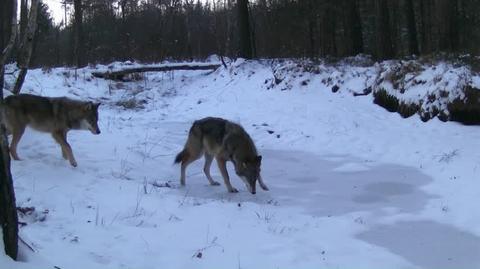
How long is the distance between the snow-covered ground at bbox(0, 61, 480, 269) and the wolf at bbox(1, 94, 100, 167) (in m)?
0.47

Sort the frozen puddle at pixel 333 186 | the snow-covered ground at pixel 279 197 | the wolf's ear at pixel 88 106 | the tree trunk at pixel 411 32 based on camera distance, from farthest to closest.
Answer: the tree trunk at pixel 411 32 < the wolf's ear at pixel 88 106 < the frozen puddle at pixel 333 186 < the snow-covered ground at pixel 279 197

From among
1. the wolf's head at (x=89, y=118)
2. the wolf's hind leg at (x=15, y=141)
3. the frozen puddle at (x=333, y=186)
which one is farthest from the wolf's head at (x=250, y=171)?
the wolf's hind leg at (x=15, y=141)

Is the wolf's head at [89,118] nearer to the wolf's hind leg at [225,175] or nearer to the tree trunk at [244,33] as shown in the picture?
the wolf's hind leg at [225,175]

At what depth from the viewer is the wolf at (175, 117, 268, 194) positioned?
901cm

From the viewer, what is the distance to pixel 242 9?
2598 cm

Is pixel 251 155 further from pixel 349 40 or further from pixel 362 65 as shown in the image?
pixel 349 40

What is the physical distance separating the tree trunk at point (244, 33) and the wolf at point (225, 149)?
1622cm

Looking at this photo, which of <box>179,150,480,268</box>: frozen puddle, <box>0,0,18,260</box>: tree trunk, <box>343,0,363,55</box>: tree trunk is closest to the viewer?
<box>0,0,18,260</box>: tree trunk

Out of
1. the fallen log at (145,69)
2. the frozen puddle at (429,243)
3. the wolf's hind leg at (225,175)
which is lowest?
the frozen puddle at (429,243)

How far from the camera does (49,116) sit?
9.45 meters

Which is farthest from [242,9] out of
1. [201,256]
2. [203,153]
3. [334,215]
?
[201,256]

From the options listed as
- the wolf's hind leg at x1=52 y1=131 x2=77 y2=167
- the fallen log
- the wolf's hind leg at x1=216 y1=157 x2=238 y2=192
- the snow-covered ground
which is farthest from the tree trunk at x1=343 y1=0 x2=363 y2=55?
the wolf's hind leg at x1=52 y1=131 x2=77 y2=167

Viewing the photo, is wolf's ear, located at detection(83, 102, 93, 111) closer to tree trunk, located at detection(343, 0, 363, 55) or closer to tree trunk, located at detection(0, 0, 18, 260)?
tree trunk, located at detection(0, 0, 18, 260)

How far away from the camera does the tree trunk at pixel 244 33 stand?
25453 mm
